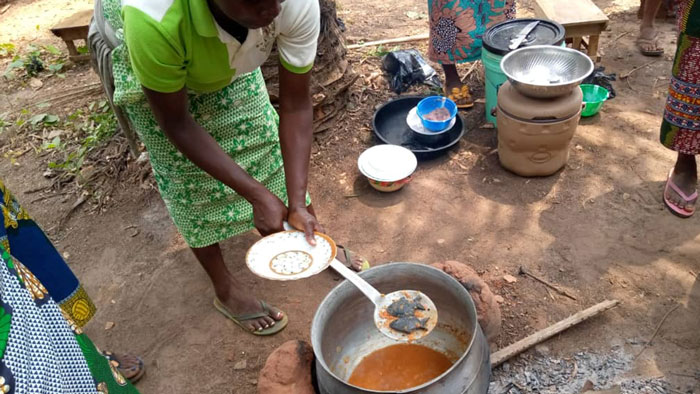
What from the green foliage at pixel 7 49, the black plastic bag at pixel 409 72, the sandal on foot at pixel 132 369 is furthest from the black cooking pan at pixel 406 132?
the green foliage at pixel 7 49

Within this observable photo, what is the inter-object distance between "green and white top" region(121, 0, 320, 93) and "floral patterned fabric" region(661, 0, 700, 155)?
1.85 m

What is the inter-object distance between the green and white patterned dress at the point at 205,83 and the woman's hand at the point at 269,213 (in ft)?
1.30

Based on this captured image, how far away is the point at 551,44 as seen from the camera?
3.43 meters

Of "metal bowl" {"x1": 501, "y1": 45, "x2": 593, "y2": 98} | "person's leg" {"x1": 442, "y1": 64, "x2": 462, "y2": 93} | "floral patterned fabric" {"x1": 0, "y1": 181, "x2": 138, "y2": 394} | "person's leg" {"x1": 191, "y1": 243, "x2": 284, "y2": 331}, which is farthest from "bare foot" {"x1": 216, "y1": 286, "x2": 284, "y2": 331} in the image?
"person's leg" {"x1": 442, "y1": 64, "x2": 462, "y2": 93}

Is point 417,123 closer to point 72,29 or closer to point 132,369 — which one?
point 132,369

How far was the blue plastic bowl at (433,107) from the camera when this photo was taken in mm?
3765

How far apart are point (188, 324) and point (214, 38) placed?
1.70m

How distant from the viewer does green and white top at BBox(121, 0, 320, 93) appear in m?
1.56

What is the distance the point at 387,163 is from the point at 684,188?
5.57ft

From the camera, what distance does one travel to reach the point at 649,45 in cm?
452

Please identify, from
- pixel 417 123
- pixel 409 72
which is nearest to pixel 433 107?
pixel 417 123

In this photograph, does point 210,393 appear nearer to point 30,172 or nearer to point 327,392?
point 327,392

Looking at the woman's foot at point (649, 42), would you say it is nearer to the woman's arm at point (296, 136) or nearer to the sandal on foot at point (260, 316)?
the woman's arm at point (296, 136)

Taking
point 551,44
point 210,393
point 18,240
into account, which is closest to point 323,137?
point 551,44
